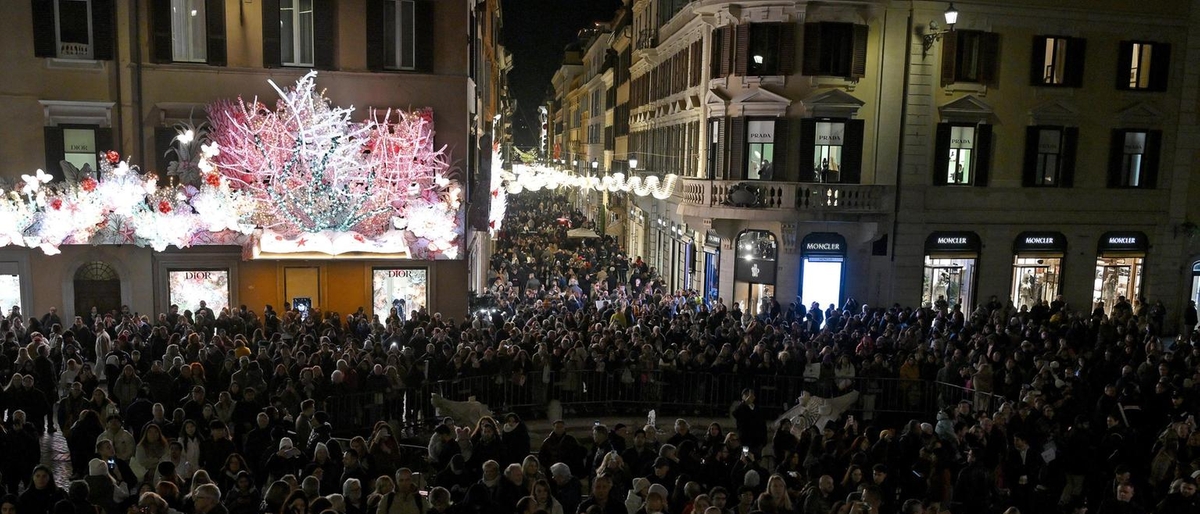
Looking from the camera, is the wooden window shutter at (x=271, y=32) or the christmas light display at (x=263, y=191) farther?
the wooden window shutter at (x=271, y=32)

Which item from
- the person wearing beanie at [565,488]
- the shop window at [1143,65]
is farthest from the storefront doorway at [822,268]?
the person wearing beanie at [565,488]

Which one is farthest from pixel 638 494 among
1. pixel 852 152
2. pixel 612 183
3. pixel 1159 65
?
pixel 1159 65

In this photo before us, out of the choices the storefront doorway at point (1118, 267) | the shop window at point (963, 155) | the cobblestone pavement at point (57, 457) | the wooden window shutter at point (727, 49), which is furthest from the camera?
the storefront doorway at point (1118, 267)

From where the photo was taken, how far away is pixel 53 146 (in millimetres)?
22594

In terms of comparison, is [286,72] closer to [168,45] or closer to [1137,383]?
[168,45]

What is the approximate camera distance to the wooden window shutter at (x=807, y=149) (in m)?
26.1

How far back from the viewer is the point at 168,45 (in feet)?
74.3

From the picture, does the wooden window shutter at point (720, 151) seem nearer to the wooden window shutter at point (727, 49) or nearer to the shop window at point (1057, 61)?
the wooden window shutter at point (727, 49)

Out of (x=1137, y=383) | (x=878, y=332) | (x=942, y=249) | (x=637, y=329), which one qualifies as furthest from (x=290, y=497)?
(x=942, y=249)

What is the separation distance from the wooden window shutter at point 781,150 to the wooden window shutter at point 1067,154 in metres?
8.83

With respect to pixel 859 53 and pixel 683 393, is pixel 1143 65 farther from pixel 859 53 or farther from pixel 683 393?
pixel 683 393

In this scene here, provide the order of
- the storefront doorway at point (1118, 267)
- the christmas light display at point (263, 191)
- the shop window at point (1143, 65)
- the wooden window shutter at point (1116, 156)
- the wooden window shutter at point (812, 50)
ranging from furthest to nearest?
the storefront doorway at point (1118, 267)
the wooden window shutter at point (1116, 156)
the shop window at point (1143, 65)
the wooden window shutter at point (812, 50)
the christmas light display at point (263, 191)

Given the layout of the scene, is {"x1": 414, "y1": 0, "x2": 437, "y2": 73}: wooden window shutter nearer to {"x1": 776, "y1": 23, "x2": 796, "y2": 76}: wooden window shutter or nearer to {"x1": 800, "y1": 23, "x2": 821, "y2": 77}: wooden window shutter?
{"x1": 776, "y1": 23, "x2": 796, "y2": 76}: wooden window shutter

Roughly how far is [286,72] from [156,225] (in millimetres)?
4969
